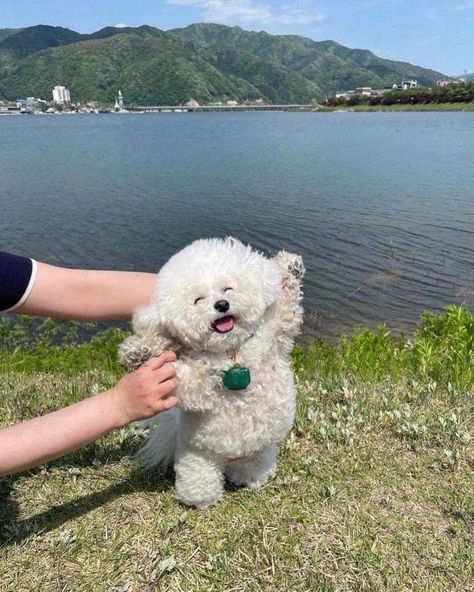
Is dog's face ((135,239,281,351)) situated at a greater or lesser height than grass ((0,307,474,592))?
greater

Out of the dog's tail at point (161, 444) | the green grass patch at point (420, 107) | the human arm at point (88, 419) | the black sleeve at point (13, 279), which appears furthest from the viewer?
the green grass patch at point (420, 107)

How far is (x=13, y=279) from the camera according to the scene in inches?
113

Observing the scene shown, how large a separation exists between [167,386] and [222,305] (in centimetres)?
48

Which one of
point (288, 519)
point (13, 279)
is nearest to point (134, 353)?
point (13, 279)

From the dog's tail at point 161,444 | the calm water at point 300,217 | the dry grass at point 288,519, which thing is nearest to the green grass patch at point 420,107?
the calm water at point 300,217

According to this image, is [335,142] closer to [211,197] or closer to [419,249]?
[211,197]

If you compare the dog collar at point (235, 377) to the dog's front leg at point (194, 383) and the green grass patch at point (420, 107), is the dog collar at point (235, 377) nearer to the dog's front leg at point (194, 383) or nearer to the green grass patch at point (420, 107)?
the dog's front leg at point (194, 383)

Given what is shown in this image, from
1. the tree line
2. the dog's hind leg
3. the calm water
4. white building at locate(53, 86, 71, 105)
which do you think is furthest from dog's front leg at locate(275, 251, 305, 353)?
white building at locate(53, 86, 71, 105)

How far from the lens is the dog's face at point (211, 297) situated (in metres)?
2.48

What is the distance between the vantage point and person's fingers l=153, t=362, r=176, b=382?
249 cm

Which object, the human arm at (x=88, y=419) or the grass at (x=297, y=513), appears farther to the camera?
the grass at (x=297, y=513)

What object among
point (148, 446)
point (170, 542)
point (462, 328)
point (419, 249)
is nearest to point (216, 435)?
point (170, 542)

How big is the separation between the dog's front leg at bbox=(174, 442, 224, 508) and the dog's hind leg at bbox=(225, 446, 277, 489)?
19 centimetres

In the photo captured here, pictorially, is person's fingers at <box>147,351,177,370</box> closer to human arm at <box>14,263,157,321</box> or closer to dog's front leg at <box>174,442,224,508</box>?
human arm at <box>14,263,157,321</box>
